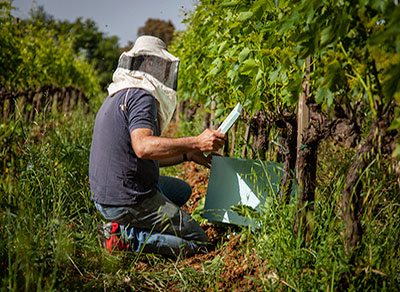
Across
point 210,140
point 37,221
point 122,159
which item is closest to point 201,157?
point 210,140

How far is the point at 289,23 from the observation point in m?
1.76

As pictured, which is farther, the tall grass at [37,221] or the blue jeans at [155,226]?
the blue jeans at [155,226]

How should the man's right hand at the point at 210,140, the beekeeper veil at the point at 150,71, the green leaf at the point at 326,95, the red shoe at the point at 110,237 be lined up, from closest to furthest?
the green leaf at the point at 326,95, the man's right hand at the point at 210,140, the red shoe at the point at 110,237, the beekeeper veil at the point at 150,71

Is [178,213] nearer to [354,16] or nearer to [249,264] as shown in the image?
[249,264]

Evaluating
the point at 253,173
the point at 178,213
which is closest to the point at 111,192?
the point at 178,213

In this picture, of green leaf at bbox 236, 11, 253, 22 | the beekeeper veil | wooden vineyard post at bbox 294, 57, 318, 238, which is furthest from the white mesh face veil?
wooden vineyard post at bbox 294, 57, 318, 238

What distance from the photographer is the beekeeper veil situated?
276 centimetres

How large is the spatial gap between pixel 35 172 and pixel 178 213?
1226 mm

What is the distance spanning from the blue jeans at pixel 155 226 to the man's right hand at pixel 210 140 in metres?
0.53

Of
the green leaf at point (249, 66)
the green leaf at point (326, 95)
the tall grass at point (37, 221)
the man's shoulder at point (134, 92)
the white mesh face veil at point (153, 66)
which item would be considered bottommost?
the tall grass at point (37, 221)

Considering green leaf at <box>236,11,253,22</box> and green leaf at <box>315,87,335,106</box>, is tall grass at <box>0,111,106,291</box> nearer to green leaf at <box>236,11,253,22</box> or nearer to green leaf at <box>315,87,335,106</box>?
green leaf at <box>315,87,335,106</box>

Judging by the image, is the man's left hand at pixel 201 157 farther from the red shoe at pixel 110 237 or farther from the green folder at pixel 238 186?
the red shoe at pixel 110 237

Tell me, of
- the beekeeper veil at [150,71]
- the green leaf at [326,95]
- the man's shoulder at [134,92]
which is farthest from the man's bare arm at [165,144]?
the green leaf at [326,95]

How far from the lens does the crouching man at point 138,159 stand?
259 centimetres
